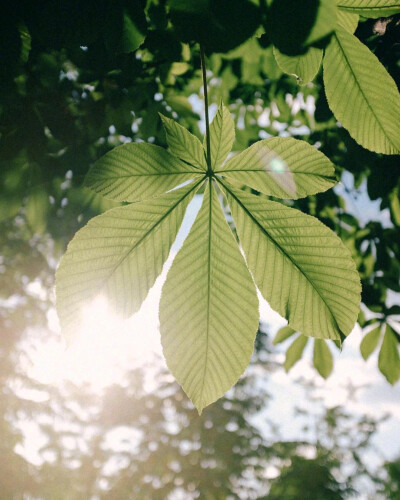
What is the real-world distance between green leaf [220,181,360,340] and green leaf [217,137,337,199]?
7cm

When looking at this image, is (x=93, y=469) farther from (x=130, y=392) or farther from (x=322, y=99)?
(x=322, y=99)

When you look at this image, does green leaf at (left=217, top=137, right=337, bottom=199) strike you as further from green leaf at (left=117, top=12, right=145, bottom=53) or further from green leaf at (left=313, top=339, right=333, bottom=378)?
green leaf at (left=313, top=339, right=333, bottom=378)

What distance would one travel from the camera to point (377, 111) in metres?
0.63

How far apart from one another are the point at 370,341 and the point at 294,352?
40cm

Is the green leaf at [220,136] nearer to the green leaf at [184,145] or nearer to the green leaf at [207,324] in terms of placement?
the green leaf at [184,145]

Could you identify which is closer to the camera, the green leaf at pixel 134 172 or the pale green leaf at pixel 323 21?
the pale green leaf at pixel 323 21

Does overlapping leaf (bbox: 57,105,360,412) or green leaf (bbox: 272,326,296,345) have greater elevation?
overlapping leaf (bbox: 57,105,360,412)

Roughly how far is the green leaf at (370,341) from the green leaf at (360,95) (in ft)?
4.84

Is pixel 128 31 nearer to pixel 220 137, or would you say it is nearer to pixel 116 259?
pixel 220 137

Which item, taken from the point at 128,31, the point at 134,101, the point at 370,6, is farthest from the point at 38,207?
the point at 370,6

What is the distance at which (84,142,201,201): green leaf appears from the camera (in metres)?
0.64

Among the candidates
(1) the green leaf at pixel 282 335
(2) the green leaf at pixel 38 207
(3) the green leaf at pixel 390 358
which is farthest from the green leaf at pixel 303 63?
(1) the green leaf at pixel 282 335

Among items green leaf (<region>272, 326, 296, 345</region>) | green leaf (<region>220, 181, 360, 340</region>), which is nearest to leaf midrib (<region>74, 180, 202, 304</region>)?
green leaf (<region>220, 181, 360, 340</region>)

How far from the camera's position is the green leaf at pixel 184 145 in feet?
2.19
